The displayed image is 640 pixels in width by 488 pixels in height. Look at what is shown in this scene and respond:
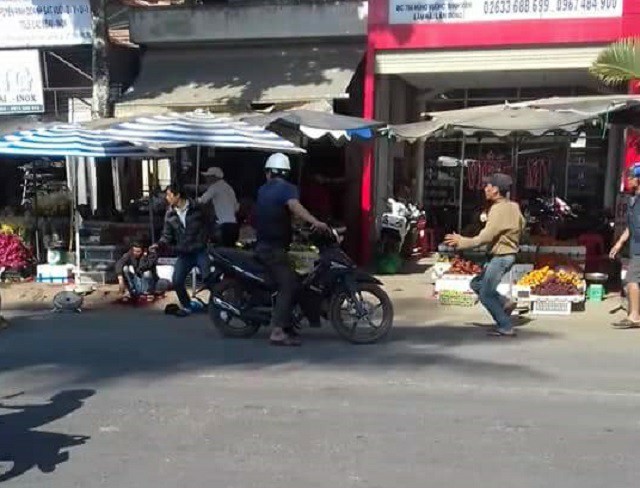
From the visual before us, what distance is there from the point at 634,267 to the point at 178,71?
941 centimetres

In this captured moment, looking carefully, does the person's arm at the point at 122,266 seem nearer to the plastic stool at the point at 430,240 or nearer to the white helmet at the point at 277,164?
the white helmet at the point at 277,164

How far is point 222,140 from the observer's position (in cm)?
1044

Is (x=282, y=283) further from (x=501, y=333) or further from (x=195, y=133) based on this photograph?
(x=195, y=133)

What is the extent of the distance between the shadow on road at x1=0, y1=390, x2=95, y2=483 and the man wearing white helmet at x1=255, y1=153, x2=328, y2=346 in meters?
2.26

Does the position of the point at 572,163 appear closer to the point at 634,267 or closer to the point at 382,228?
the point at 382,228

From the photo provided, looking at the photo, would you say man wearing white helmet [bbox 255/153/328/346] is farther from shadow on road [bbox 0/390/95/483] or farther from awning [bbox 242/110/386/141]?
awning [bbox 242/110/386/141]

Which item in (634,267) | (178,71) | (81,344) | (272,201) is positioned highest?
(178,71)

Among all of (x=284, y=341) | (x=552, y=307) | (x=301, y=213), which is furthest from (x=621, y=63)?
(x=284, y=341)

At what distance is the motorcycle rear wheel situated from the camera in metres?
8.20

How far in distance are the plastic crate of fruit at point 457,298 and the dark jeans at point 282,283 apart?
10.1ft

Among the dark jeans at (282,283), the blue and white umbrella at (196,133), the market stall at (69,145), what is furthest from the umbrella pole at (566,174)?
the dark jeans at (282,283)

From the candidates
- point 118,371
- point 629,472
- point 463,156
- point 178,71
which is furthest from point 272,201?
point 463,156

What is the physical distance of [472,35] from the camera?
1335cm

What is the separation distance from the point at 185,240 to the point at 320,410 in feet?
15.2
